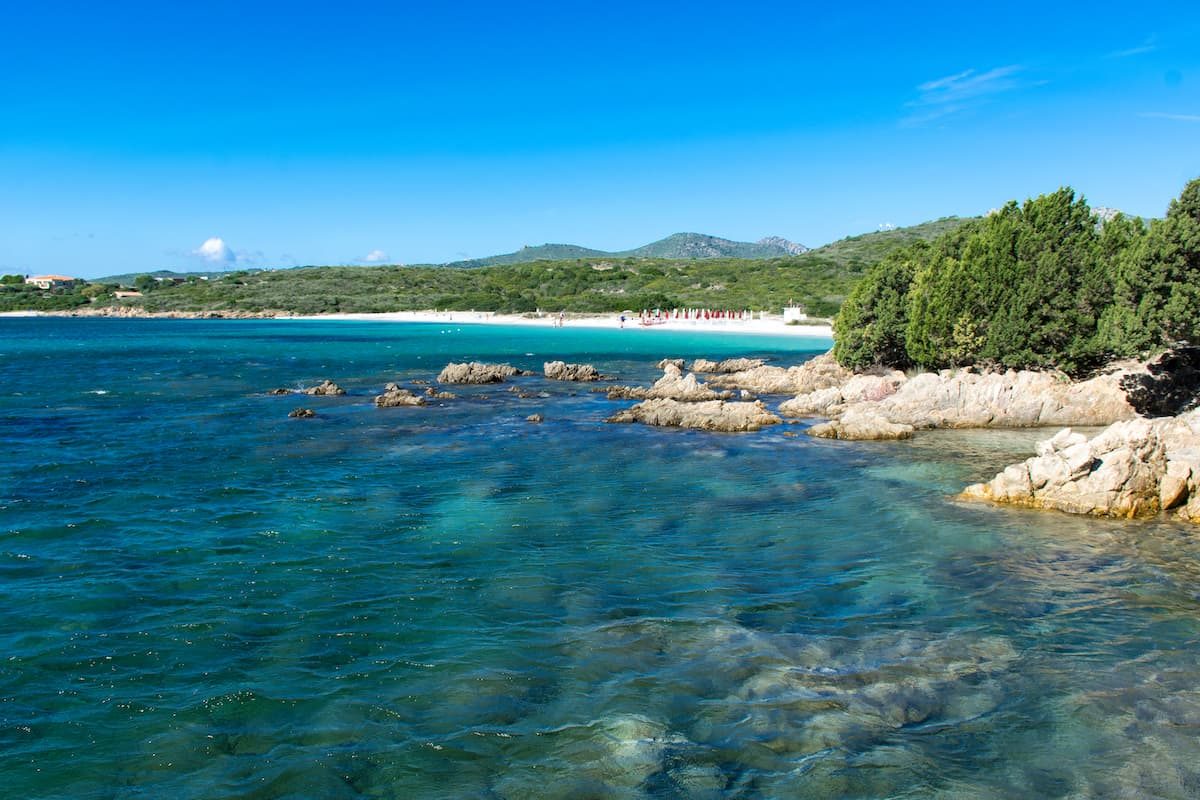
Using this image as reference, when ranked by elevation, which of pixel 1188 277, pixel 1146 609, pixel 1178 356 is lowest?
pixel 1146 609

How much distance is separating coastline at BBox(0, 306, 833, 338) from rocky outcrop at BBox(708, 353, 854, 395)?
45.2 m

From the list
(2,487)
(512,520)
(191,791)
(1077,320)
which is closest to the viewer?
(191,791)

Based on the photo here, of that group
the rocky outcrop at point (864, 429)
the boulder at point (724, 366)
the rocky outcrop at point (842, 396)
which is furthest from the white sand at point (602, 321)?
the rocky outcrop at point (864, 429)

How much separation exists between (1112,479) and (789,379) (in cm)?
2944

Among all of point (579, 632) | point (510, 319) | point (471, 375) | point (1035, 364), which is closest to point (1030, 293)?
point (1035, 364)

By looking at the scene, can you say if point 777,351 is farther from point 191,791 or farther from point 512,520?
point 191,791

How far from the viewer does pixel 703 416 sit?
1414 inches

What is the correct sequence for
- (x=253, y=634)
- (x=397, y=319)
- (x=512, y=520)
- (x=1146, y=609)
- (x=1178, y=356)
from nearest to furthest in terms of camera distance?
(x=253, y=634)
(x=1146, y=609)
(x=512, y=520)
(x=1178, y=356)
(x=397, y=319)

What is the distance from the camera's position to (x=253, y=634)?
13.6 meters

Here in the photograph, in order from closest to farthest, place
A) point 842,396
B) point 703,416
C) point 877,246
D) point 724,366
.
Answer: point 703,416, point 842,396, point 724,366, point 877,246

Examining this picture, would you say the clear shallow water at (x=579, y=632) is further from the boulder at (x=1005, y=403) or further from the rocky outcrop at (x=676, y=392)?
the rocky outcrop at (x=676, y=392)

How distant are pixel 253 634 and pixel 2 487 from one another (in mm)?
15966

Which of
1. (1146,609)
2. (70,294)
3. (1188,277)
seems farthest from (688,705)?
(70,294)

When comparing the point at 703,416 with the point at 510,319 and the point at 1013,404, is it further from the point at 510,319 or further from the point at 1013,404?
the point at 510,319
